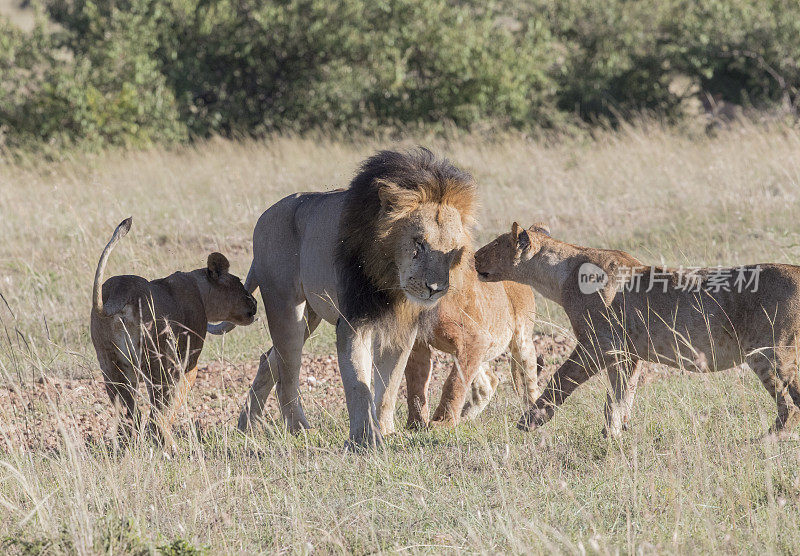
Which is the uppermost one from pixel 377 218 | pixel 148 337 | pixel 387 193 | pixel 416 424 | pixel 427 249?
pixel 387 193

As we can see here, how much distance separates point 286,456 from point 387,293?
96 centimetres

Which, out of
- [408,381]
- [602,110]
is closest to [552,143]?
[602,110]

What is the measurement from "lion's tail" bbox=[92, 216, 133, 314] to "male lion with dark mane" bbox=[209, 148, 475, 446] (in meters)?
1.10

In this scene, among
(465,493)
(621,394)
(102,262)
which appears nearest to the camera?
(465,493)

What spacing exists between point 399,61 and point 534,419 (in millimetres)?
14498

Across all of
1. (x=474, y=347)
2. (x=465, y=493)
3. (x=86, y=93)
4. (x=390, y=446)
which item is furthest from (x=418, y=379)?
(x=86, y=93)

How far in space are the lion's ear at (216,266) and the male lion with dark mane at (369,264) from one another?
9.4 inches

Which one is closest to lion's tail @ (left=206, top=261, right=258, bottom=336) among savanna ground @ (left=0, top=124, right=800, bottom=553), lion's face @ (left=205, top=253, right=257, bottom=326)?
lion's face @ (left=205, top=253, right=257, bottom=326)

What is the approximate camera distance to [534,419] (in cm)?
512

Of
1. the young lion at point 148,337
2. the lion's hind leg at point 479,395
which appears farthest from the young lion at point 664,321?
the young lion at point 148,337

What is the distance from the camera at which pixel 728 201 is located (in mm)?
11352

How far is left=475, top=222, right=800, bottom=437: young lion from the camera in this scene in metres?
4.91

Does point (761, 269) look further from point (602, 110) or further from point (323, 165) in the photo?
A: point (602, 110)

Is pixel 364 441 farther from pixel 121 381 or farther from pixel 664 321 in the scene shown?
pixel 664 321
